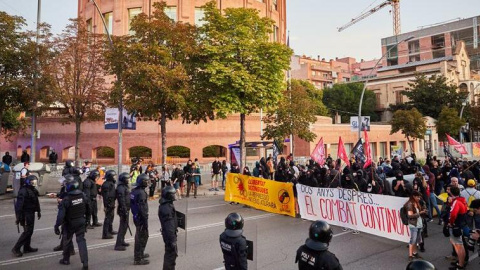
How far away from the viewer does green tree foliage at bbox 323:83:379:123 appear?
2440 inches

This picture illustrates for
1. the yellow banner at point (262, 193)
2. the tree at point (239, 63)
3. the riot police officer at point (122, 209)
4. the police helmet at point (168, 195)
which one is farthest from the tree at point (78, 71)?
the police helmet at point (168, 195)

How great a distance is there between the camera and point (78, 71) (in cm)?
2183

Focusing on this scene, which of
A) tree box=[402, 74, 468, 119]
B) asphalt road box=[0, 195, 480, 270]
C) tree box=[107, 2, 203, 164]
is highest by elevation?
tree box=[402, 74, 468, 119]

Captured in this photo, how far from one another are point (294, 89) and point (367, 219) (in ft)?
65.5

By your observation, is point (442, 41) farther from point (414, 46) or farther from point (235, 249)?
point (235, 249)

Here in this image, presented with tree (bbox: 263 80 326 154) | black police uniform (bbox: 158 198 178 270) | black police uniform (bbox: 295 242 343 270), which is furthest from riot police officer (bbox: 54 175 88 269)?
tree (bbox: 263 80 326 154)

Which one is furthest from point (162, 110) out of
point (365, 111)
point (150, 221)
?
point (365, 111)

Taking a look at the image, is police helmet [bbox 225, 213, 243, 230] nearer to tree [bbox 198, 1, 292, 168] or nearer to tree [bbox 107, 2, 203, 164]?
tree [bbox 107, 2, 203, 164]

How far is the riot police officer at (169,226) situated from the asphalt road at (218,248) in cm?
31

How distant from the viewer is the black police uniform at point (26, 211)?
8.29 metres

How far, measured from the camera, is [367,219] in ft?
32.1

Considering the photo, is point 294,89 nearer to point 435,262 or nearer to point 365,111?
point 435,262

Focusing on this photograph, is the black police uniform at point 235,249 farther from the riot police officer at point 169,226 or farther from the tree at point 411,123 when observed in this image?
the tree at point 411,123

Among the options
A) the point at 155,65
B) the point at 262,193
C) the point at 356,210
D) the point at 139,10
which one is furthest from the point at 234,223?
the point at 139,10
